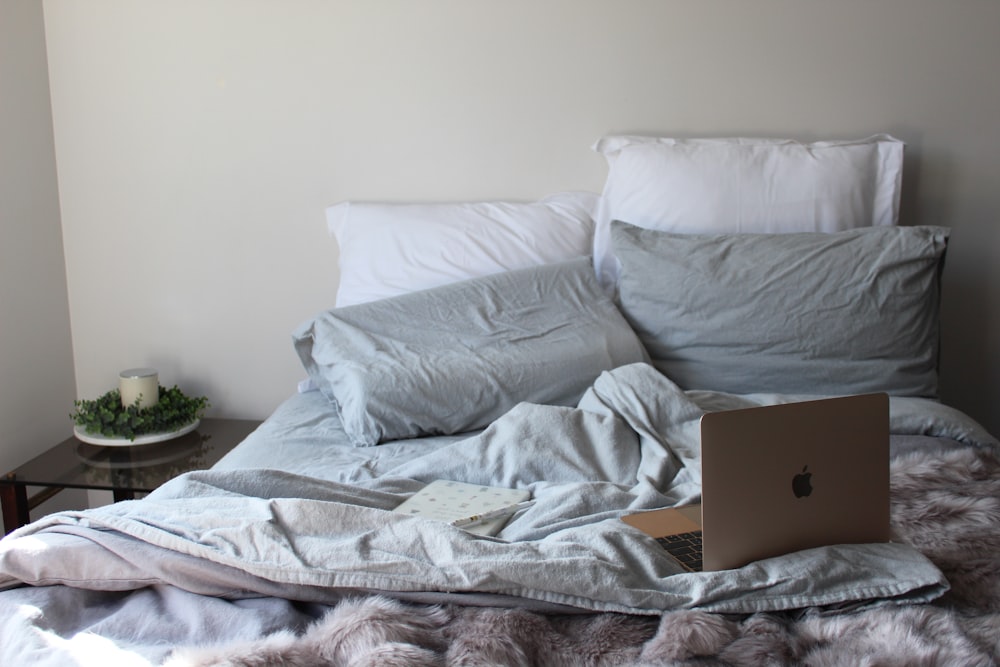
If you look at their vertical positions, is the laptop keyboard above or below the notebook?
above

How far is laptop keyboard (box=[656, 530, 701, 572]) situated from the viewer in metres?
1.21

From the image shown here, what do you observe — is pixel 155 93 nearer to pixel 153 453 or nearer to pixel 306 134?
pixel 306 134

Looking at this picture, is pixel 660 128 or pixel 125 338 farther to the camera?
pixel 125 338

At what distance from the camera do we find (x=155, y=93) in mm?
2496

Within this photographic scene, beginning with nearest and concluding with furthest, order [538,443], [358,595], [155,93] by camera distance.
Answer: [358,595] < [538,443] < [155,93]

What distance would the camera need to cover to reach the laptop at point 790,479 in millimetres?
1113

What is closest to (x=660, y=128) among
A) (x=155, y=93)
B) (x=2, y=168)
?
(x=155, y=93)

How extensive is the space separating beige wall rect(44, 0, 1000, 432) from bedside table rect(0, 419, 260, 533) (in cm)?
31

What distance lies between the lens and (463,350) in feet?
6.35

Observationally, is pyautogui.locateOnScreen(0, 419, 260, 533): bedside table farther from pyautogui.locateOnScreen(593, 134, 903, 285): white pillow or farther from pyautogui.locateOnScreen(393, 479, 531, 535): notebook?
pyautogui.locateOnScreen(593, 134, 903, 285): white pillow

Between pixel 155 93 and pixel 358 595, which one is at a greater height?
pixel 155 93

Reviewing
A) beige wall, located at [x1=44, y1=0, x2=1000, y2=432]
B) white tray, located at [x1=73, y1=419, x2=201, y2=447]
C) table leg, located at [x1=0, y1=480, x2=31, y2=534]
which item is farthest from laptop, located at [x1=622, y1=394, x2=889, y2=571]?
table leg, located at [x1=0, y1=480, x2=31, y2=534]

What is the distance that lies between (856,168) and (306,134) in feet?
4.56

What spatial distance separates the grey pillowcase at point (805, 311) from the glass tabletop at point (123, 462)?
1171 millimetres
